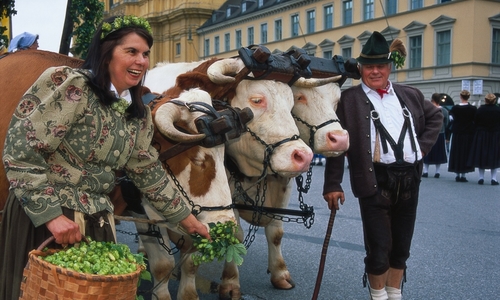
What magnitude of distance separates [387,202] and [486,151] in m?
9.28

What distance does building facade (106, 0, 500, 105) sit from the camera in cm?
3459

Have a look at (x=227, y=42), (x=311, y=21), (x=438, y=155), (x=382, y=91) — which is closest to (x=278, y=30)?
(x=311, y=21)

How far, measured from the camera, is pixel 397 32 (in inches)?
1524

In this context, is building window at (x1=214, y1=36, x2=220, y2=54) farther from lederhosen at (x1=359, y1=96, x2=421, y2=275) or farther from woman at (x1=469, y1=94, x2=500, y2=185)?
lederhosen at (x1=359, y1=96, x2=421, y2=275)

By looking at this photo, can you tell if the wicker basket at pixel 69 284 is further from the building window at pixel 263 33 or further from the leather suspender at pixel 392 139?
the building window at pixel 263 33

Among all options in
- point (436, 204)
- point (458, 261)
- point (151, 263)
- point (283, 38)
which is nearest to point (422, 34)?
point (283, 38)

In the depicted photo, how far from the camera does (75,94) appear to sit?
8.10 ft

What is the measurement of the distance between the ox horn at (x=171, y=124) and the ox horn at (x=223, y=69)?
2.34ft

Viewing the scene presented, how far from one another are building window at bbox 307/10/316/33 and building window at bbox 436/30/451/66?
12350mm

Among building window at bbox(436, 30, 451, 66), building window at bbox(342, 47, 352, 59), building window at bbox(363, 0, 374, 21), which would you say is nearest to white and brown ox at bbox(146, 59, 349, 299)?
building window at bbox(436, 30, 451, 66)

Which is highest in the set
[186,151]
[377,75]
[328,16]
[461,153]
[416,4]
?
[328,16]

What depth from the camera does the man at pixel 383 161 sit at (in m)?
4.08

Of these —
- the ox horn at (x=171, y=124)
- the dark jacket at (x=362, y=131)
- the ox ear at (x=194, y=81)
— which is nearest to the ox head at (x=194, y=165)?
the ox horn at (x=171, y=124)

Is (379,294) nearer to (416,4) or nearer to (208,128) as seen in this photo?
(208,128)
